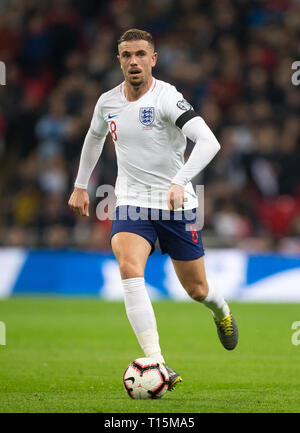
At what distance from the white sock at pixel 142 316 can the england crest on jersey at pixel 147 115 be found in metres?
1.15

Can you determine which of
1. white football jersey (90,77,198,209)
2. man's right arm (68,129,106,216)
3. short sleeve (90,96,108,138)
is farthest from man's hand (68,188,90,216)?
short sleeve (90,96,108,138)

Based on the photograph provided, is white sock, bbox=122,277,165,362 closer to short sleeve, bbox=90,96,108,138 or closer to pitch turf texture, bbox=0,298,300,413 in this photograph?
pitch turf texture, bbox=0,298,300,413

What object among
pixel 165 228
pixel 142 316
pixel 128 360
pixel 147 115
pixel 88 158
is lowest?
pixel 128 360

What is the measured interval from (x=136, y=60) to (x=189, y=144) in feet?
26.3

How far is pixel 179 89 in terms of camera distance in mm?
15023

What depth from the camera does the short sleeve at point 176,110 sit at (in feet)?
19.2

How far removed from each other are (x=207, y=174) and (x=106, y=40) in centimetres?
407

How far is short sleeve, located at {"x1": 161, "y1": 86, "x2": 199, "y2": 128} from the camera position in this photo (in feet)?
19.2

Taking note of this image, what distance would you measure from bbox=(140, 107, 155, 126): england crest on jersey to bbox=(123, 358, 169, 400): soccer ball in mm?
1735

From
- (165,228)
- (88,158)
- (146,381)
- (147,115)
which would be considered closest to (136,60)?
(147,115)

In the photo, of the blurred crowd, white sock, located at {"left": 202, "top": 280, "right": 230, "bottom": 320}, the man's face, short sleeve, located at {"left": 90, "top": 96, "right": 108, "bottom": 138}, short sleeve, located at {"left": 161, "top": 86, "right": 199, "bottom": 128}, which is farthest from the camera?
the blurred crowd

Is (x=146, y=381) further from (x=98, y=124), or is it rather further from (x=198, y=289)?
(x=98, y=124)

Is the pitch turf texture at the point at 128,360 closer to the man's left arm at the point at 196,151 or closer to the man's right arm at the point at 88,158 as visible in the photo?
the man's right arm at the point at 88,158

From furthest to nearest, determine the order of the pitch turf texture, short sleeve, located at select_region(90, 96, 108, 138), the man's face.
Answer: short sleeve, located at select_region(90, 96, 108, 138), the man's face, the pitch turf texture
